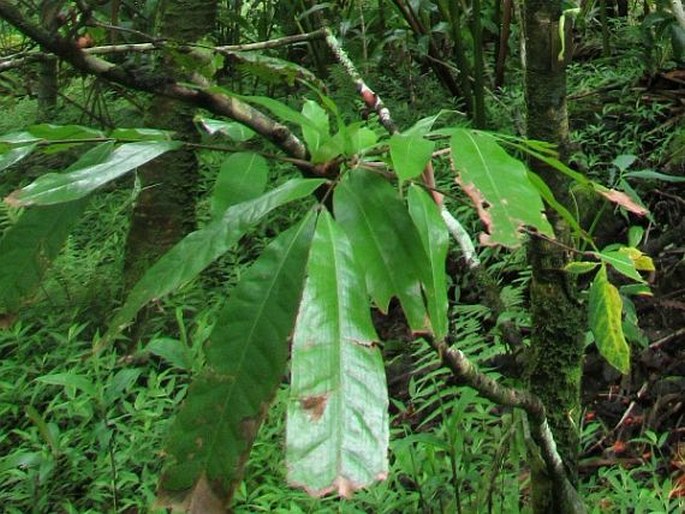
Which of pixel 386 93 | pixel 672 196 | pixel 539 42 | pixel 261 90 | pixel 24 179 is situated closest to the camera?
pixel 539 42

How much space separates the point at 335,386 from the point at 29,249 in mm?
358

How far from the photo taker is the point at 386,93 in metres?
3.60

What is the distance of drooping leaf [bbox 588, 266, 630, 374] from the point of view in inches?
38.6

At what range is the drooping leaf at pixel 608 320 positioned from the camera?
980mm

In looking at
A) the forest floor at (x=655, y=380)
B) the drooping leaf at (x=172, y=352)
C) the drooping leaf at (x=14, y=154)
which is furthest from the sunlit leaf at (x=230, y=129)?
the forest floor at (x=655, y=380)

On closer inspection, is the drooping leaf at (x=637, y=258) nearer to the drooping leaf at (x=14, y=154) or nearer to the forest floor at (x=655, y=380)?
the drooping leaf at (x=14, y=154)

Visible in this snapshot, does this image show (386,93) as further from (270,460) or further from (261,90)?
(270,460)

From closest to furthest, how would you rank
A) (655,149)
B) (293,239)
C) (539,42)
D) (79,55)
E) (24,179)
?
1. (293,239)
2. (79,55)
3. (539,42)
4. (655,149)
5. (24,179)

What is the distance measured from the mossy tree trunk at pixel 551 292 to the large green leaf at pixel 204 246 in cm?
65

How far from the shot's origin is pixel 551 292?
121 cm

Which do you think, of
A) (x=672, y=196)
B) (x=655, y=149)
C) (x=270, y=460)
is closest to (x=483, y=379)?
(x=270, y=460)

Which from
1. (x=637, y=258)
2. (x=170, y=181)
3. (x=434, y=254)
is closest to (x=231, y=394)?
(x=434, y=254)

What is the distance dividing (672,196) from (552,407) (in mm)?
1595

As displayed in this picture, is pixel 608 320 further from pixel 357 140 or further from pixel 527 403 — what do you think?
pixel 357 140
